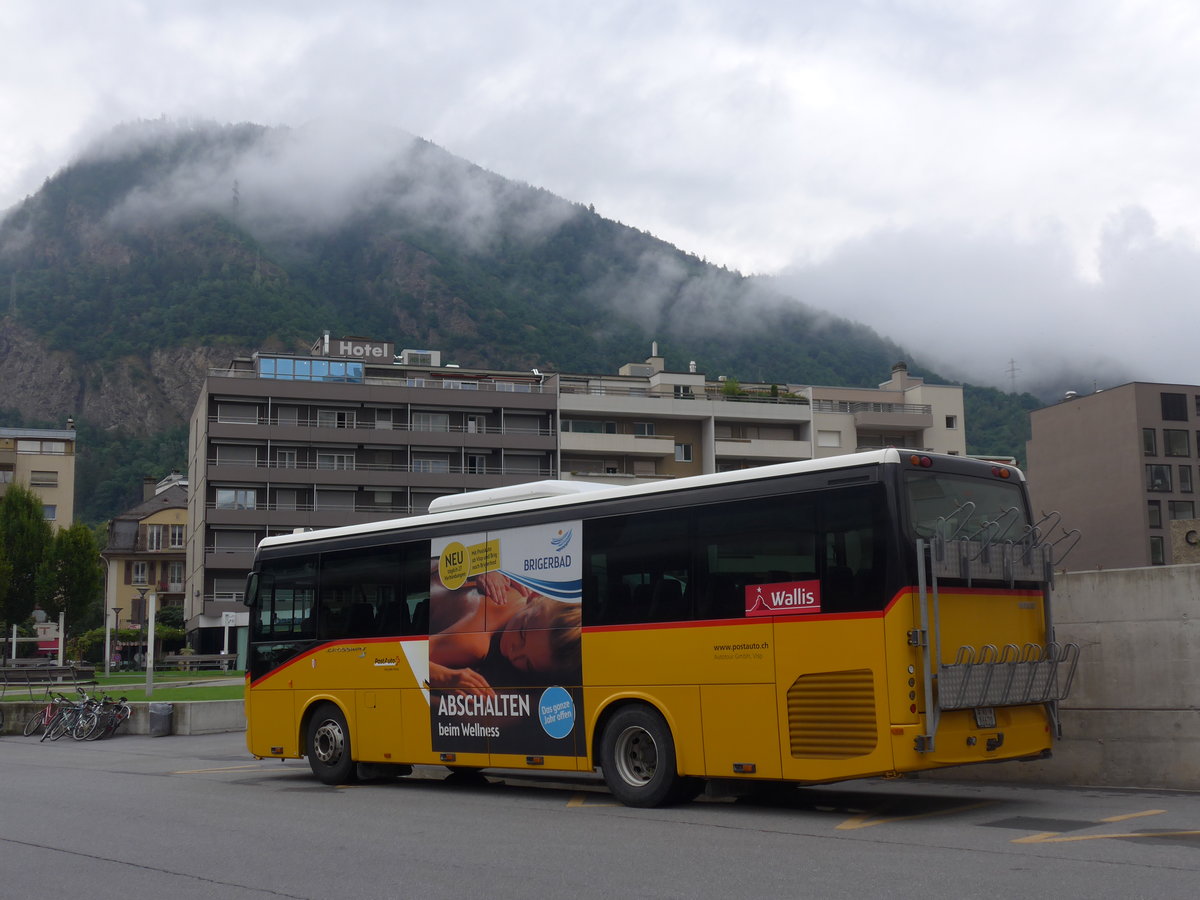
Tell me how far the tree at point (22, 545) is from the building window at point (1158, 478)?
72.2 metres

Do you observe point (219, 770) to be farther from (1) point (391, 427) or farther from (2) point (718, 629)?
(1) point (391, 427)

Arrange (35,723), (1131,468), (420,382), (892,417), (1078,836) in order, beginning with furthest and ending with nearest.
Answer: (1131,468), (892,417), (420,382), (35,723), (1078,836)

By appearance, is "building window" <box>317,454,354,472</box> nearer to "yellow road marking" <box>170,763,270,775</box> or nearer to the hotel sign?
the hotel sign

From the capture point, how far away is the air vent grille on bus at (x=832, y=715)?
11273mm

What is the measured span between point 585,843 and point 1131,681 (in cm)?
654

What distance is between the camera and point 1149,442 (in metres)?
94.2

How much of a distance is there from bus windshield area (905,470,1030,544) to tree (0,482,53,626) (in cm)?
6612

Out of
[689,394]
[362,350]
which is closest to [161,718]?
[689,394]

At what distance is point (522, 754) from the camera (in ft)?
46.9

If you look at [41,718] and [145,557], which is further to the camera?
[145,557]

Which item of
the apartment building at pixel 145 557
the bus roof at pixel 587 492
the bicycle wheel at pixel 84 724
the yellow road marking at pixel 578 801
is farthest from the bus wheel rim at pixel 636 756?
the apartment building at pixel 145 557

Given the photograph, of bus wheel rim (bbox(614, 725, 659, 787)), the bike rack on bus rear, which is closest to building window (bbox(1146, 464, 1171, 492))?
the bike rack on bus rear

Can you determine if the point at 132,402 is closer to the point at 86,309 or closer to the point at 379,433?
the point at 86,309

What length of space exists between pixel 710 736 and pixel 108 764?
39.8 ft
